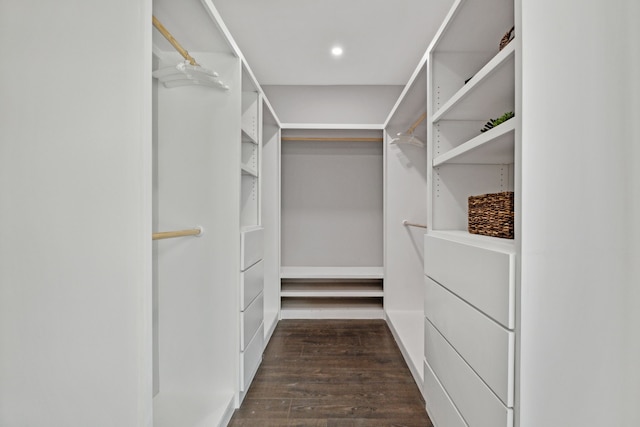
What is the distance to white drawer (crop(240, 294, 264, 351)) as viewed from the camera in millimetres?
1946

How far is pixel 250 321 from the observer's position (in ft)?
6.98

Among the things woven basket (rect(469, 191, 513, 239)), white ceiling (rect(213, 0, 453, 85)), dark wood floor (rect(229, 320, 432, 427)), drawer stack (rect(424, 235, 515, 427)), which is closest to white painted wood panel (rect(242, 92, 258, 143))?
white ceiling (rect(213, 0, 453, 85))

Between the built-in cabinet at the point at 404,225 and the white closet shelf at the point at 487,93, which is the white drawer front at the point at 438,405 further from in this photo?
the built-in cabinet at the point at 404,225

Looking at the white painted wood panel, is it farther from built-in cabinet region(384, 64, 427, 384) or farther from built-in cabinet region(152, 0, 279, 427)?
built-in cabinet region(384, 64, 427, 384)

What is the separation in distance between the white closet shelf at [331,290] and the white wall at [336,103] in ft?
5.78

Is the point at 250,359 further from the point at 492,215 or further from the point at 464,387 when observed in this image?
the point at 492,215

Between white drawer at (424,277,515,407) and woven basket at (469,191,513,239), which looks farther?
woven basket at (469,191,513,239)

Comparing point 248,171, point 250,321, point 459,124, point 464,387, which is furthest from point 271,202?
point 464,387

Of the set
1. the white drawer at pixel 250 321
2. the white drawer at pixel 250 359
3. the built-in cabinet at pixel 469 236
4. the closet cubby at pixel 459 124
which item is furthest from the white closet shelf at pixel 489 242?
the white drawer at pixel 250 359

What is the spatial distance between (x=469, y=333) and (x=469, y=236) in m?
0.41

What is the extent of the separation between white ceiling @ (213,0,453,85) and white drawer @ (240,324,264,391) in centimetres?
223

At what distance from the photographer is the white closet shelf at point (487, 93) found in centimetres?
114

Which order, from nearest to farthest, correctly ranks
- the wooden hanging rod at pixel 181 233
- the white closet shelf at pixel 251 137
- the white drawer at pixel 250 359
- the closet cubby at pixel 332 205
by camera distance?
the wooden hanging rod at pixel 181 233 → the white drawer at pixel 250 359 → the white closet shelf at pixel 251 137 → the closet cubby at pixel 332 205
